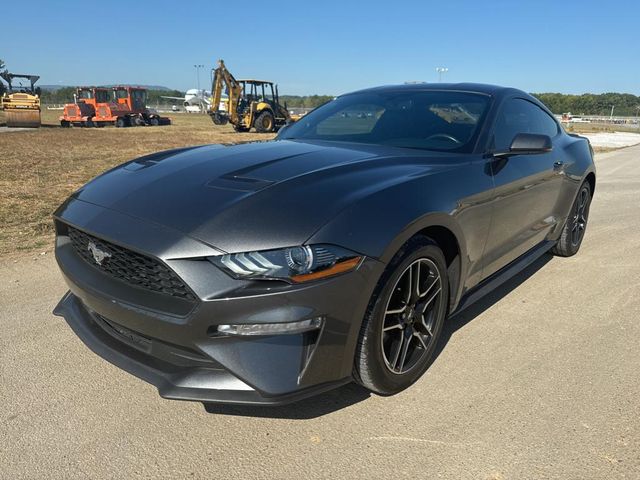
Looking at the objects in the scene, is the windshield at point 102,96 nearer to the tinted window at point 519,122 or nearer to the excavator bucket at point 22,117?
the excavator bucket at point 22,117

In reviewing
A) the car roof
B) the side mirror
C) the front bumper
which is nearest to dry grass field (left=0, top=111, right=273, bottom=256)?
the car roof

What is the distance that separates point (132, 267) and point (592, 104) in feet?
336

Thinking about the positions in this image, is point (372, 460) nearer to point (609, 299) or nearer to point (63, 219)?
point (63, 219)

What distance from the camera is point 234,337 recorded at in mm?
1898

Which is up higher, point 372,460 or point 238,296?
point 238,296

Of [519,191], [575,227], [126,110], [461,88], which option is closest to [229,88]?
[126,110]

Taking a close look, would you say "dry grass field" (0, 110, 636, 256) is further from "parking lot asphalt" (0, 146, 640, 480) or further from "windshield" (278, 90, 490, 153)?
"parking lot asphalt" (0, 146, 640, 480)

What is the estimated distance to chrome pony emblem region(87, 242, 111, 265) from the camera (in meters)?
2.21

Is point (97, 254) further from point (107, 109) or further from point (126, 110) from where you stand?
point (126, 110)

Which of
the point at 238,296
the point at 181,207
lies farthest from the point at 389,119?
the point at 238,296

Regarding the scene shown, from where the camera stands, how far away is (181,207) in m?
2.15

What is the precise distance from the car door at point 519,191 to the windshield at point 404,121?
209mm

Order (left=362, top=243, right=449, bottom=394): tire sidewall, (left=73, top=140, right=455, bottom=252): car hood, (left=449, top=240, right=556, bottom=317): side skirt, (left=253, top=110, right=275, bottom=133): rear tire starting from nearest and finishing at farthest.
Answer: (left=73, top=140, right=455, bottom=252): car hood → (left=362, top=243, right=449, bottom=394): tire sidewall → (left=449, top=240, right=556, bottom=317): side skirt → (left=253, top=110, right=275, bottom=133): rear tire

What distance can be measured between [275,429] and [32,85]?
110 feet
